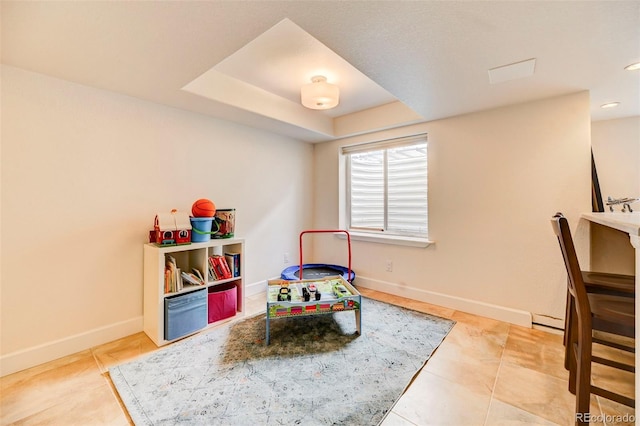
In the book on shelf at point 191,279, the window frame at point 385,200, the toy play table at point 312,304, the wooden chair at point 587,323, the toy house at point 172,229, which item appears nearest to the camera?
the wooden chair at point 587,323

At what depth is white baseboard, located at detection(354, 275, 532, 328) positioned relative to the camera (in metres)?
2.34

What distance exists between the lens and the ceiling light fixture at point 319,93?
2162 mm

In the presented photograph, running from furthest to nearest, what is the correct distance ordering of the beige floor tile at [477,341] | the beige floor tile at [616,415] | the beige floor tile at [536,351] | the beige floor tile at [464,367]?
the beige floor tile at [477,341]
the beige floor tile at [536,351]
the beige floor tile at [464,367]
the beige floor tile at [616,415]

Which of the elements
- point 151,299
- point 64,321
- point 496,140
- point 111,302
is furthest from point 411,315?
point 64,321

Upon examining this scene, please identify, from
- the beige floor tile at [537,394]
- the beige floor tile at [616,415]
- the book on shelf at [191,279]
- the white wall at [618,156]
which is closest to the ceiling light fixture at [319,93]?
the book on shelf at [191,279]

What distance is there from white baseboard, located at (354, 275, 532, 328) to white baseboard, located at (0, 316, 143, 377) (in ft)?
8.25

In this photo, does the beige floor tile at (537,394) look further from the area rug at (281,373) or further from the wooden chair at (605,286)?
the area rug at (281,373)

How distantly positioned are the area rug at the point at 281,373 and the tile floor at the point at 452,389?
10 cm

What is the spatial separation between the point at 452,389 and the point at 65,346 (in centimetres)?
265

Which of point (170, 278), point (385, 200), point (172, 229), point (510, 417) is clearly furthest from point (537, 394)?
point (172, 229)

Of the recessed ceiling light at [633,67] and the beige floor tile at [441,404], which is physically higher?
the recessed ceiling light at [633,67]

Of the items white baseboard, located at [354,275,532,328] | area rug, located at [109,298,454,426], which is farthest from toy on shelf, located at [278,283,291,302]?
white baseboard, located at [354,275,532,328]

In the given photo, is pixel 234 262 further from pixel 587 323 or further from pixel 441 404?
pixel 587 323

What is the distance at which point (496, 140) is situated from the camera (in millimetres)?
2455
